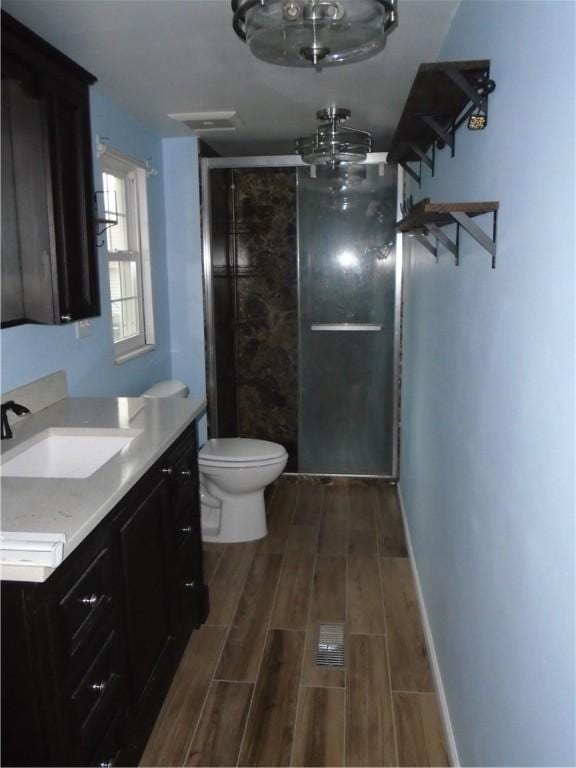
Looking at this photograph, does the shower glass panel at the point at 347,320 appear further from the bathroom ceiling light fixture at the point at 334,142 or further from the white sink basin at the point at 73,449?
the white sink basin at the point at 73,449

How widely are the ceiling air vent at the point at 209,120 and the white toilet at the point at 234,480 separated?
4.55ft

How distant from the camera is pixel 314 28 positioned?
1.26 metres

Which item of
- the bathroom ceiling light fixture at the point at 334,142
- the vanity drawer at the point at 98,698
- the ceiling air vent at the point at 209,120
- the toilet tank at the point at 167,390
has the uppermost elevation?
the ceiling air vent at the point at 209,120

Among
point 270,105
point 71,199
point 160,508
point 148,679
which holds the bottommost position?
point 148,679

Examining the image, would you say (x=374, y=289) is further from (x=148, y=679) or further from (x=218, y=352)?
(x=148, y=679)

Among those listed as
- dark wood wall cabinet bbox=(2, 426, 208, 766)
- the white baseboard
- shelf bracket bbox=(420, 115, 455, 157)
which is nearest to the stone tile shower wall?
the white baseboard

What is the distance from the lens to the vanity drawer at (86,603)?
131 centimetres

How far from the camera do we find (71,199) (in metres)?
2.11

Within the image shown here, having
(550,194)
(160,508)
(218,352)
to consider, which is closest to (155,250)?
(218,352)

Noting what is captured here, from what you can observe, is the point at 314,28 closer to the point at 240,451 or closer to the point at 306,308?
the point at 240,451

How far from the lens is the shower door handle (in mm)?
3965

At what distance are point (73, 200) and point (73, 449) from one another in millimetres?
869

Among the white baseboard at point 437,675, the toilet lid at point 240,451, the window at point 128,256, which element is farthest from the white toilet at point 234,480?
the white baseboard at point 437,675

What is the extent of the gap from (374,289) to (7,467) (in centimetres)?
271
